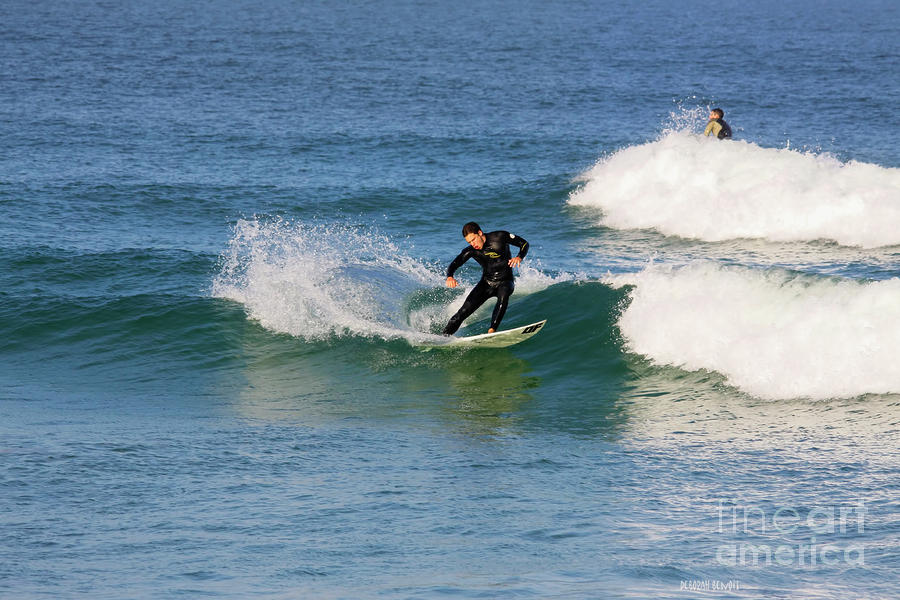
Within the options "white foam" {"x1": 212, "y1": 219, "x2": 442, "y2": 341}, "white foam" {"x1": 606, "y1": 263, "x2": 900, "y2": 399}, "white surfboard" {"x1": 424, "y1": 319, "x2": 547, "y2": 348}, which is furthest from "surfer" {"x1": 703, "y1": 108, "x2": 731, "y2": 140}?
"white surfboard" {"x1": 424, "y1": 319, "x2": 547, "y2": 348}

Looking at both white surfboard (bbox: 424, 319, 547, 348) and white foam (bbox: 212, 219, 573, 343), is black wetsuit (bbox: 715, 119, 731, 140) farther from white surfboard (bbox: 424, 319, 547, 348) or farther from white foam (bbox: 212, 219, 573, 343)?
white surfboard (bbox: 424, 319, 547, 348)

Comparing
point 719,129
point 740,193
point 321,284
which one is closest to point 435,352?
point 321,284

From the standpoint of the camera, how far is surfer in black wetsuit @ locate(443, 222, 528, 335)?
42.2 ft

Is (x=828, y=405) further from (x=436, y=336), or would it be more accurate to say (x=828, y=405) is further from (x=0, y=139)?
(x=0, y=139)

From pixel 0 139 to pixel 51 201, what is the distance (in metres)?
6.46

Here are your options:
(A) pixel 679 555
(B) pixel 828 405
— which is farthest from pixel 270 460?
(B) pixel 828 405

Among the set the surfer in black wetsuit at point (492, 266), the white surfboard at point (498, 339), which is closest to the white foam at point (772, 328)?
the white surfboard at point (498, 339)

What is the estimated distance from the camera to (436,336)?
13688 millimetres

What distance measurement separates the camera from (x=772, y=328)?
41.0ft

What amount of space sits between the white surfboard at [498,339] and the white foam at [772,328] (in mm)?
1312

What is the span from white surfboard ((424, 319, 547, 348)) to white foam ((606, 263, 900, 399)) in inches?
51.7

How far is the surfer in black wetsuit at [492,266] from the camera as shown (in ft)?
42.2

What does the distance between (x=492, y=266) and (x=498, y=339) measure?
0.93 meters

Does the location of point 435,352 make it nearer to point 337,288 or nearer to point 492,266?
A: point 492,266
